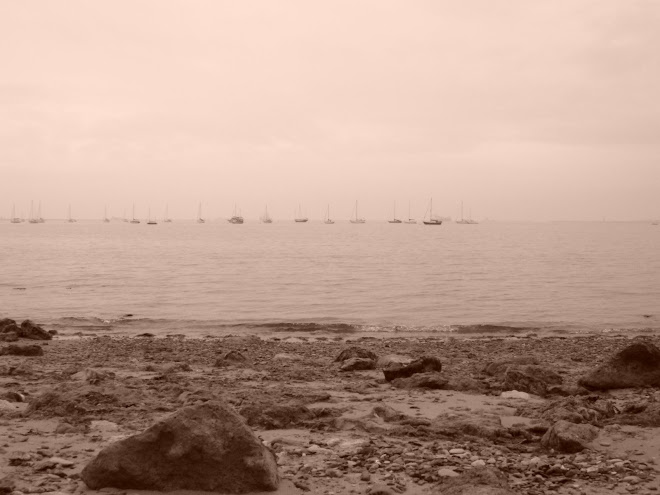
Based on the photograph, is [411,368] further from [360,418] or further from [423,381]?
[360,418]

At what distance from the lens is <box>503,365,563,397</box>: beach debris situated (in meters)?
12.3

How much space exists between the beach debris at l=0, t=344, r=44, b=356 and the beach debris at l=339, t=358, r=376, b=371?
27.3 ft

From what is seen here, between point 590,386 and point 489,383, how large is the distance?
6.01ft

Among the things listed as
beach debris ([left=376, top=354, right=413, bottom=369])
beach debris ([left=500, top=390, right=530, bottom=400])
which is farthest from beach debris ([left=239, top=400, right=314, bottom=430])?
beach debris ([left=376, top=354, right=413, bottom=369])

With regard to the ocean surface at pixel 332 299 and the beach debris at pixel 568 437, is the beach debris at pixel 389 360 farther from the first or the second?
the ocean surface at pixel 332 299

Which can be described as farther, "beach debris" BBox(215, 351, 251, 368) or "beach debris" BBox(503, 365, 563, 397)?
"beach debris" BBox(215, 351, 251, 368)

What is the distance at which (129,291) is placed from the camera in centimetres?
4259

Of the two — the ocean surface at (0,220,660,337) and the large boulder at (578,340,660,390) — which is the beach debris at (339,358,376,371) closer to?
the large boulder at (578,340,660,390)

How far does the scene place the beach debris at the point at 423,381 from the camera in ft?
41.6

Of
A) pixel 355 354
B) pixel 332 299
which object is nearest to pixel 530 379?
pixel 355 354

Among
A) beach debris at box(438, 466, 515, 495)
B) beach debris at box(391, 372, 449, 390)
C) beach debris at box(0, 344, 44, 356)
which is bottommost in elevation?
beach debris at box(0, 344, 44, 356)

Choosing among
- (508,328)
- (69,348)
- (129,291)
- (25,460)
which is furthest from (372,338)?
(129,291)

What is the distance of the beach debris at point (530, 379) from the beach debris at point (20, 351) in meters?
12.1

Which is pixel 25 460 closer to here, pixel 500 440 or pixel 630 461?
pixel 500 440
